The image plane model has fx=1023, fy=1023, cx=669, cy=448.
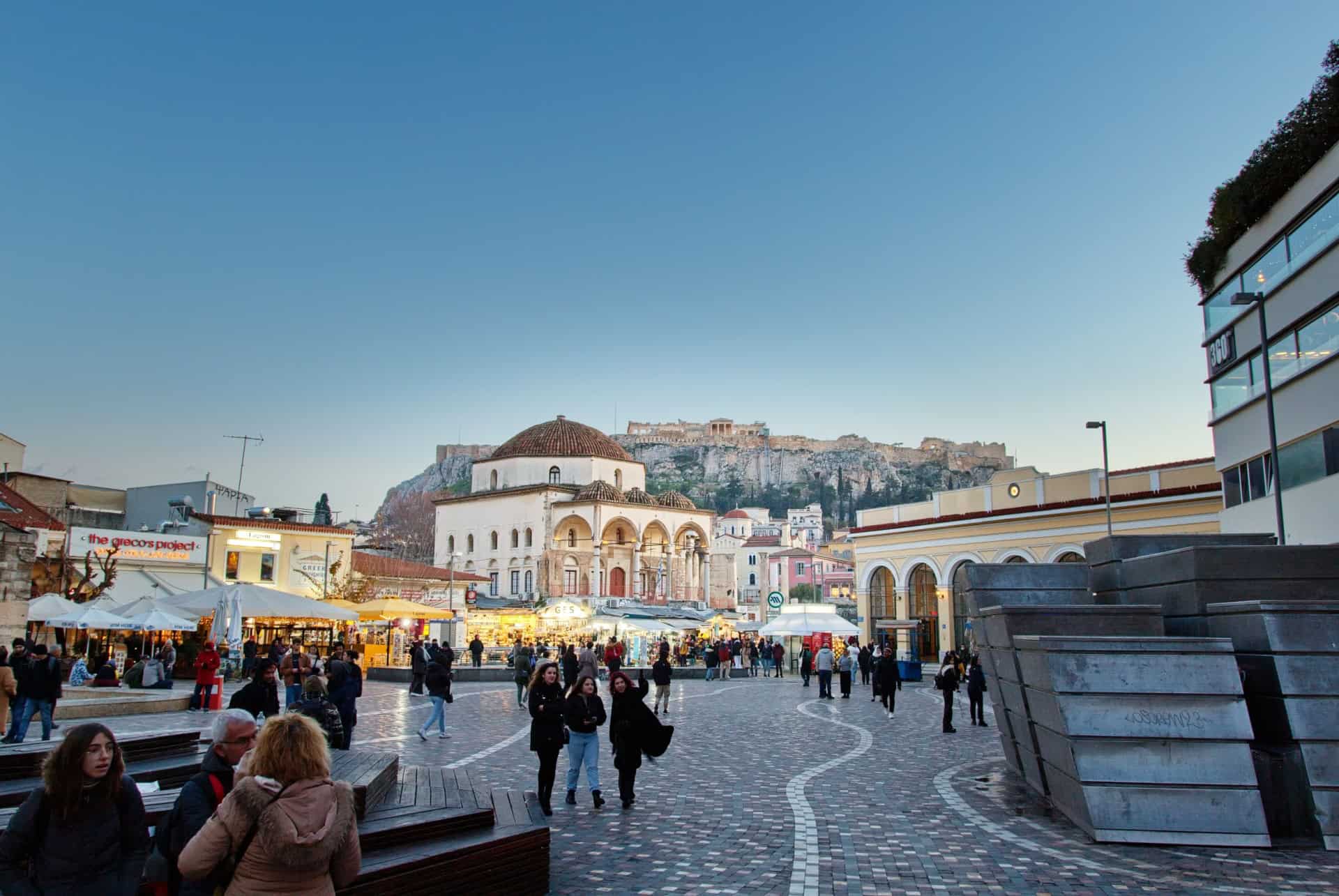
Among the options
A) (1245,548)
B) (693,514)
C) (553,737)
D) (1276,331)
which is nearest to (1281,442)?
(1276,331)

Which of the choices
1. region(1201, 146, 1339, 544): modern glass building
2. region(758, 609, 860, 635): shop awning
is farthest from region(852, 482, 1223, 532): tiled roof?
region(758, 609, 860, 635): shop awning

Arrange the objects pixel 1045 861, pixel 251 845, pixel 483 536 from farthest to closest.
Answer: pixel 483 536 < pixel 1045 861 < pixel 251 845

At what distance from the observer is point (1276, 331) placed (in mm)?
18641

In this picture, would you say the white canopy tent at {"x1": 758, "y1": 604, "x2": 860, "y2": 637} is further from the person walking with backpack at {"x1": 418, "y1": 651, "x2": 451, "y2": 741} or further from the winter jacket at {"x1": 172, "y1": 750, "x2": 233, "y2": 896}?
the winter jacket at {"x1": 172, "y1": 750, "x2": 233, "y2": 896}

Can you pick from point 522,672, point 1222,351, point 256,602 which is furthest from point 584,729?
point 1222,351

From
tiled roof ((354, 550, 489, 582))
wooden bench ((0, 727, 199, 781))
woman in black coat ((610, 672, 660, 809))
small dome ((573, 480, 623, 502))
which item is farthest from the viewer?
small dome ((573, 480, 623, 502))

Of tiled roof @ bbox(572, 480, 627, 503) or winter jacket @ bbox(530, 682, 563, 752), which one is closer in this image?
winter jacket @ bbox(530, 682, 563, 752)

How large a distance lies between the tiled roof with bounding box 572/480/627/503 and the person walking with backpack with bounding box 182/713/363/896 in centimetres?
6176

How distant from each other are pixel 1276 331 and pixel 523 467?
5665 cm

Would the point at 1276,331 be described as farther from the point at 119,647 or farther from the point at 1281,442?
the point at 119,647

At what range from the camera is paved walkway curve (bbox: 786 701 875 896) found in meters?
7.18

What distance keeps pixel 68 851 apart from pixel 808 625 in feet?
92.9

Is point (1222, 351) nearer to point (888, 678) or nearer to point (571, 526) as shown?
point (888, 678)

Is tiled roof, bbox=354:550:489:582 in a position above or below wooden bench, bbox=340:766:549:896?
above
